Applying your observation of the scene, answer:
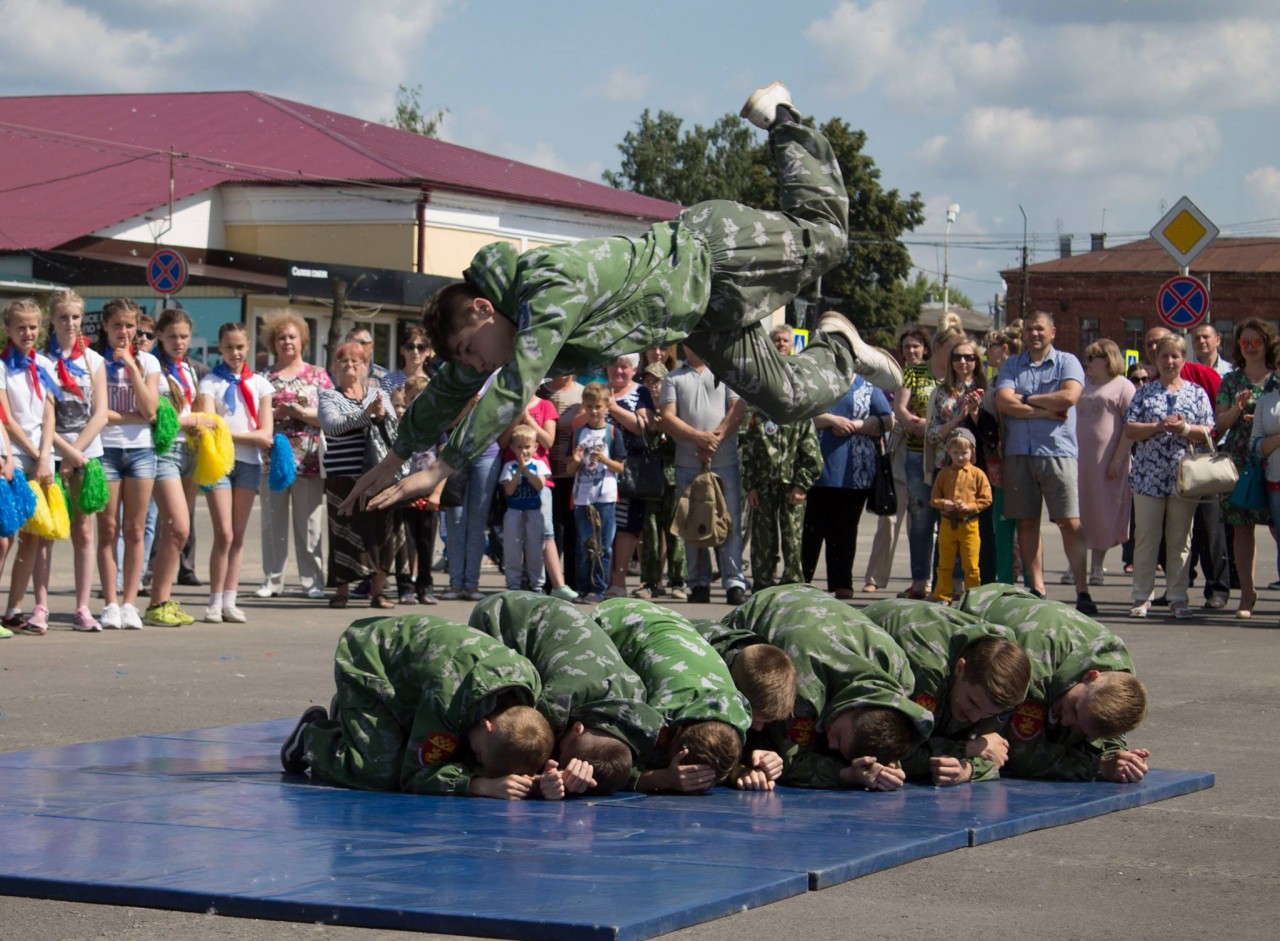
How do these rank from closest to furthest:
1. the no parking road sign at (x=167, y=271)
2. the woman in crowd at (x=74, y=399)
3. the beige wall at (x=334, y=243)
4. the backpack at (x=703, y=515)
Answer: the woman in crowd at (x=74, y=399), the backpack at (x=703, y=515), the no parking road sign at (x=167, y=271), the beige wall at (x=334, y=243)

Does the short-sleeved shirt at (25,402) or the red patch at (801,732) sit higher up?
the short-sleeved shirt at (25,402)

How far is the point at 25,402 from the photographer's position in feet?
34.7

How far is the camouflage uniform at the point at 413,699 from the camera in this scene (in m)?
5.63

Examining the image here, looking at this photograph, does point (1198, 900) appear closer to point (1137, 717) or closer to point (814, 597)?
point (1137, 717)

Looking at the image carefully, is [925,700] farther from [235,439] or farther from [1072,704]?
[235,439]

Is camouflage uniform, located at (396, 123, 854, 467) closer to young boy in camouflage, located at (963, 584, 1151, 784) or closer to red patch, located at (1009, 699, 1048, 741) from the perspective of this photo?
young boy in camouflage, located at (963, 584, 1151, 784)

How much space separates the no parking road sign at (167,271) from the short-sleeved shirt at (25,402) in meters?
11.7

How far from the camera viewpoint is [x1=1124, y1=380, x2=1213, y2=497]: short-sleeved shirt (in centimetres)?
1264

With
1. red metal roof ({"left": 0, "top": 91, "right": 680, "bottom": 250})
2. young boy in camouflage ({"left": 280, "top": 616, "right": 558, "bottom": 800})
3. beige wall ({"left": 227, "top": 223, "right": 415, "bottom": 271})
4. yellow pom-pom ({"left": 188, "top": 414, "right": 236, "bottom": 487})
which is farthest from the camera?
red metal roof ({"left": 0, "top": 91, "right": 680, "bottom": 250})

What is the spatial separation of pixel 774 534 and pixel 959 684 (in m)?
7.21

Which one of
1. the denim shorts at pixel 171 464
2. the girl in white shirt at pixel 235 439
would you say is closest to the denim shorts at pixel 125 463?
the denim shorts at pixel 171 464

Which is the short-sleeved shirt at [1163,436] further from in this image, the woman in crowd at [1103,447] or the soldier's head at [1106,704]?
the soldier's head at [1106,704]

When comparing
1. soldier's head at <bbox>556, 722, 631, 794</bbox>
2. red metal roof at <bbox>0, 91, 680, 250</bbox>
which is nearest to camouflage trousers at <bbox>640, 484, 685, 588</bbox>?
soldier's head at <bbox>556, 722, 631, 794</bbox>

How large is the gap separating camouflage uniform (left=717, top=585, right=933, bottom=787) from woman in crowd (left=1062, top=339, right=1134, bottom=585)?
24.6ft
